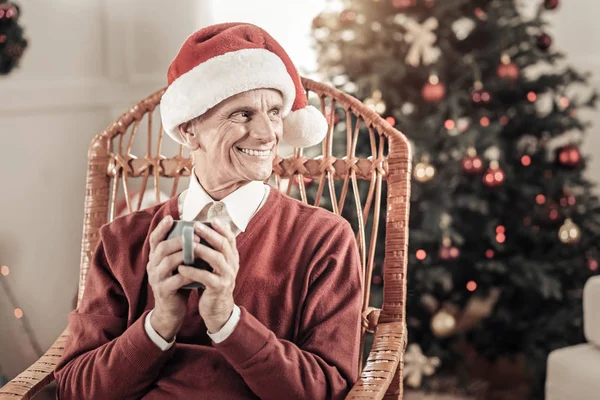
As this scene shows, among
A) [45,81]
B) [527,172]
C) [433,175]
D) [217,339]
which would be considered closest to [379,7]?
[433,175]

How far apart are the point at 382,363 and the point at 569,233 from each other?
1497mm

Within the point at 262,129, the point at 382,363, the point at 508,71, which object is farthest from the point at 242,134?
the point at 508,71

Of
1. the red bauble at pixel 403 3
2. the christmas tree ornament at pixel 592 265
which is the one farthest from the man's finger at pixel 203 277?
the christmas tree ornament at pixel 592 265

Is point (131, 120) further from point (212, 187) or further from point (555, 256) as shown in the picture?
point (555, 256)

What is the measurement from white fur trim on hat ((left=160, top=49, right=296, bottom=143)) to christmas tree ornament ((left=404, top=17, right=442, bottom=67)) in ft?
4.35

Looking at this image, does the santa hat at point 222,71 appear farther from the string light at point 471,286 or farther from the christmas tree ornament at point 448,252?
the string light at point 471,286

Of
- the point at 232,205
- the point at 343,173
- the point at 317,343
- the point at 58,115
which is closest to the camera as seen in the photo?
the point at 317,343

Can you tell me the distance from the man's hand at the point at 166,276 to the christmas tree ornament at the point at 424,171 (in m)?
1.43

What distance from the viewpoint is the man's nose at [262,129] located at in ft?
3.89

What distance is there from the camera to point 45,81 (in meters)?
2.62

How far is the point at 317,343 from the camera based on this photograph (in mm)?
1146

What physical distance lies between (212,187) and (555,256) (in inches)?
66.3

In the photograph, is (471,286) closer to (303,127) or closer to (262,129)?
(303,127)

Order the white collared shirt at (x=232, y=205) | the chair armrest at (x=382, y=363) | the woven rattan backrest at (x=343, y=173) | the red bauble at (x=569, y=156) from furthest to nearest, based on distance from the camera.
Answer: the red bauble at (x=569, y=156), the woven rattan backrest at (x=343, y=173), the white collared shirt at (x=232, y=205), the chair armrest at (x=382, y=363)
